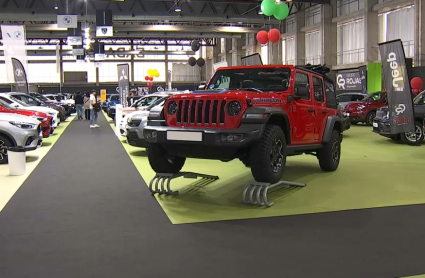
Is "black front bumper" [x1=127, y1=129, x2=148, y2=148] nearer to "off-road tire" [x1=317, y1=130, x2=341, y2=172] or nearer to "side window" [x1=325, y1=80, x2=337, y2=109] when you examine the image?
"off-road tire" [x1=317, y1=130, x2=341, y2=172]

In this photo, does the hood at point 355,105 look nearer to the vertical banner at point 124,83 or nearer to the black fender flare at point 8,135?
the vertical banner at point 124,83

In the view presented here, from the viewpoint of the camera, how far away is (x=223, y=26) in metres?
33.0

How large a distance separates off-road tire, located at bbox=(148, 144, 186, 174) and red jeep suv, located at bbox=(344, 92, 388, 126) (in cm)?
1406

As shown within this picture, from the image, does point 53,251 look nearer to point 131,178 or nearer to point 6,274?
point 6,274

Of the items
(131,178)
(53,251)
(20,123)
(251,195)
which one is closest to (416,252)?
(251,195)

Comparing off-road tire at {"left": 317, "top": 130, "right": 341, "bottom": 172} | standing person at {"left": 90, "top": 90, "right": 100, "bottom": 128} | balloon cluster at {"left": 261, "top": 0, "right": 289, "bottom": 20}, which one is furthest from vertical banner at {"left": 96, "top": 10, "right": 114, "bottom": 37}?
off-road tire at {"left": 317, "top": 130, "right": 341, "bottom": 172}

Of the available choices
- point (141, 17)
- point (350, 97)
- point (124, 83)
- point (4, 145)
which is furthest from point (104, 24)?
point (4, 145)

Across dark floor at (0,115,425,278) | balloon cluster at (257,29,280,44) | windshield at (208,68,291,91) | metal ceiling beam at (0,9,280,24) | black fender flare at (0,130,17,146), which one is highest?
metal ceiling beam at (0,9,280,24)

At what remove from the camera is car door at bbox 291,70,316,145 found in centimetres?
687

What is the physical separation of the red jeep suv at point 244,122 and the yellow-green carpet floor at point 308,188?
517 mm

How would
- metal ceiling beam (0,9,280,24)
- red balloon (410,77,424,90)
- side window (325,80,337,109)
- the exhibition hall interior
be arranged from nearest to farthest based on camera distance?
the exhibition hall interior, side window (325,80,337,109), red balloon (410,77,424,90), metal ceiling beam (0,9,280,24)

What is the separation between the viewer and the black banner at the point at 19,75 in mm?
18306

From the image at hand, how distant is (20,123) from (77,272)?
693 centimetres

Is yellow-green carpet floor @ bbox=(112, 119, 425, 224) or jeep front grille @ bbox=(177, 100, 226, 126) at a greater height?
jeep front grille @ bbox=(177, 100, 226, 126)
